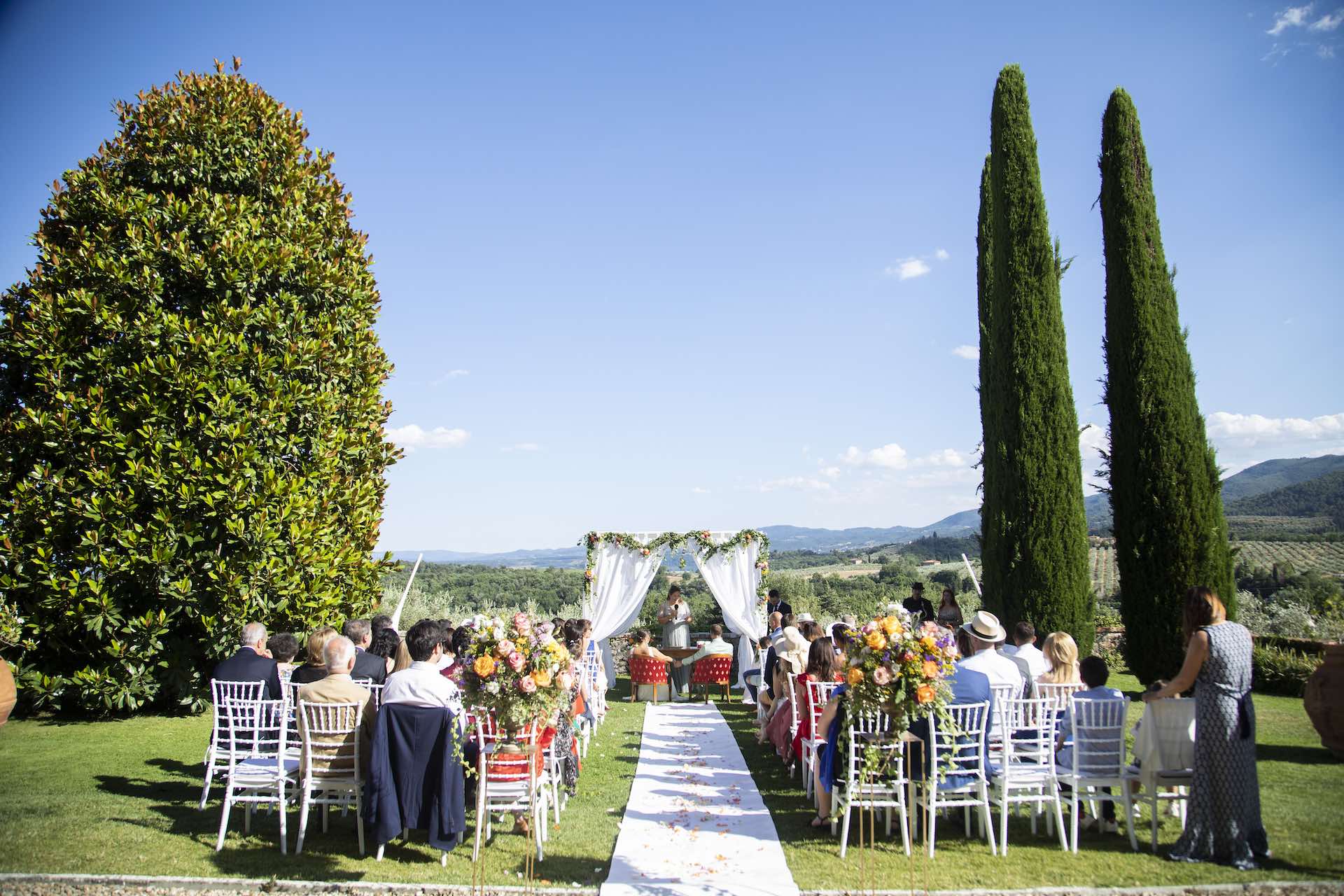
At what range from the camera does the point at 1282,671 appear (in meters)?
11.0

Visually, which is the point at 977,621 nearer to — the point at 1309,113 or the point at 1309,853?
the point at 1309,853

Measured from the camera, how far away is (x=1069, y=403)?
12.4m

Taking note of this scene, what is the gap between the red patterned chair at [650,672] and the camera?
44.7ft

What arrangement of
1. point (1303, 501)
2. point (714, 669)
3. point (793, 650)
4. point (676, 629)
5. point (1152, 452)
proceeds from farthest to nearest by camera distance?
point (1303, 501) → point (676, 629) → point (714, 669) → point (1152, 452) → point (793, 650)

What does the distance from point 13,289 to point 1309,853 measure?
546 inches

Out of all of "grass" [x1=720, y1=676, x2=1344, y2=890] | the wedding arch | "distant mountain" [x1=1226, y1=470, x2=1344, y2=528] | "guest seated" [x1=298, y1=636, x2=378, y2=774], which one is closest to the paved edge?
"grass" [x1=720, y1=676, x2=1344, y2=890]

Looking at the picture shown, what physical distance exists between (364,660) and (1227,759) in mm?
6283

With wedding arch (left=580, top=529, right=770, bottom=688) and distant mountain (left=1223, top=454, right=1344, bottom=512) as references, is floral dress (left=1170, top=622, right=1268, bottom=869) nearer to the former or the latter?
wedding arch (left=580, top=529, right=770, bottom=688)

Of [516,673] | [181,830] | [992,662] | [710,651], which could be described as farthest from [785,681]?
[181,830]

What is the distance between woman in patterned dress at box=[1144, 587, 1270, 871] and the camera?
16.8 ft

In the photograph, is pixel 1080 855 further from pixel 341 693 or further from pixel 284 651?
pixel 284 651

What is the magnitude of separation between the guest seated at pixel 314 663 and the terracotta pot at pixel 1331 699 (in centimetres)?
741

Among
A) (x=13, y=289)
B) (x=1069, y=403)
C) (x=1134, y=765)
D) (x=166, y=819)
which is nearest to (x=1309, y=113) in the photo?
(x=1069, y=403)

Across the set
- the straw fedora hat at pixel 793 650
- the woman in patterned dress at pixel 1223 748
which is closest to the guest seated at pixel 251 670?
the straw fedora hat at pixel 793 650
